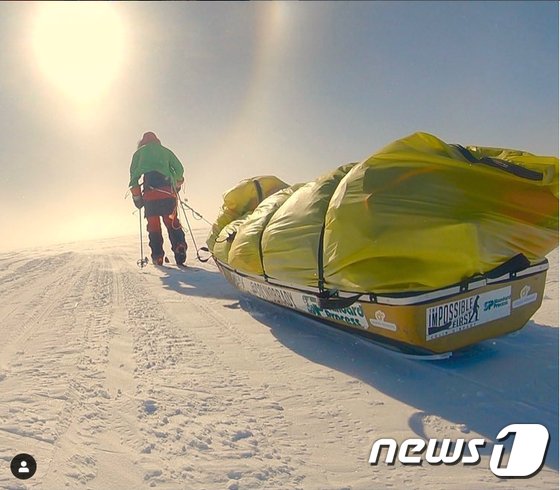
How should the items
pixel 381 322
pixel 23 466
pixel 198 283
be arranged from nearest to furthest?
pixel 23 466 → pixel 381 322 → pixel 198 283

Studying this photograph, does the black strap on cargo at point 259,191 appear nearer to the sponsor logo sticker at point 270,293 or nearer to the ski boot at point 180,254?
the sponsor logo sticker at point 270,293

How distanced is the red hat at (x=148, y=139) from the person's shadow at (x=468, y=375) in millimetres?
6249

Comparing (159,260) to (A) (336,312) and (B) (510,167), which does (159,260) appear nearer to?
(A) (336,312)

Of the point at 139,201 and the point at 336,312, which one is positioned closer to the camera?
the point at 336,312

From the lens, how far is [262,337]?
3518 mm

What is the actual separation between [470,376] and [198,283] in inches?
169

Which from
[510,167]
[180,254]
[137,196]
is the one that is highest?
[137,196]

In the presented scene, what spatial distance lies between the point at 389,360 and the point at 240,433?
1.25 meters

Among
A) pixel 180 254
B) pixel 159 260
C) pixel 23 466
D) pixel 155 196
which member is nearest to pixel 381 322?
pixel 23 466

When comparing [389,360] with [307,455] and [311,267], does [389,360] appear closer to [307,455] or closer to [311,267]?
[311,267]

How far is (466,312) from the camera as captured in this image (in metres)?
2.67

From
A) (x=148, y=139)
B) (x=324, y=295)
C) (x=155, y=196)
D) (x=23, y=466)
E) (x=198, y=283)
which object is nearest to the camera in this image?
(x=23, y=466)

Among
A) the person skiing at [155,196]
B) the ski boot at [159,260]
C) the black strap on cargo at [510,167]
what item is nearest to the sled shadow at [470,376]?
the black strap on cargo at [510,167]

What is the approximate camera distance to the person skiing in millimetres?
8430
